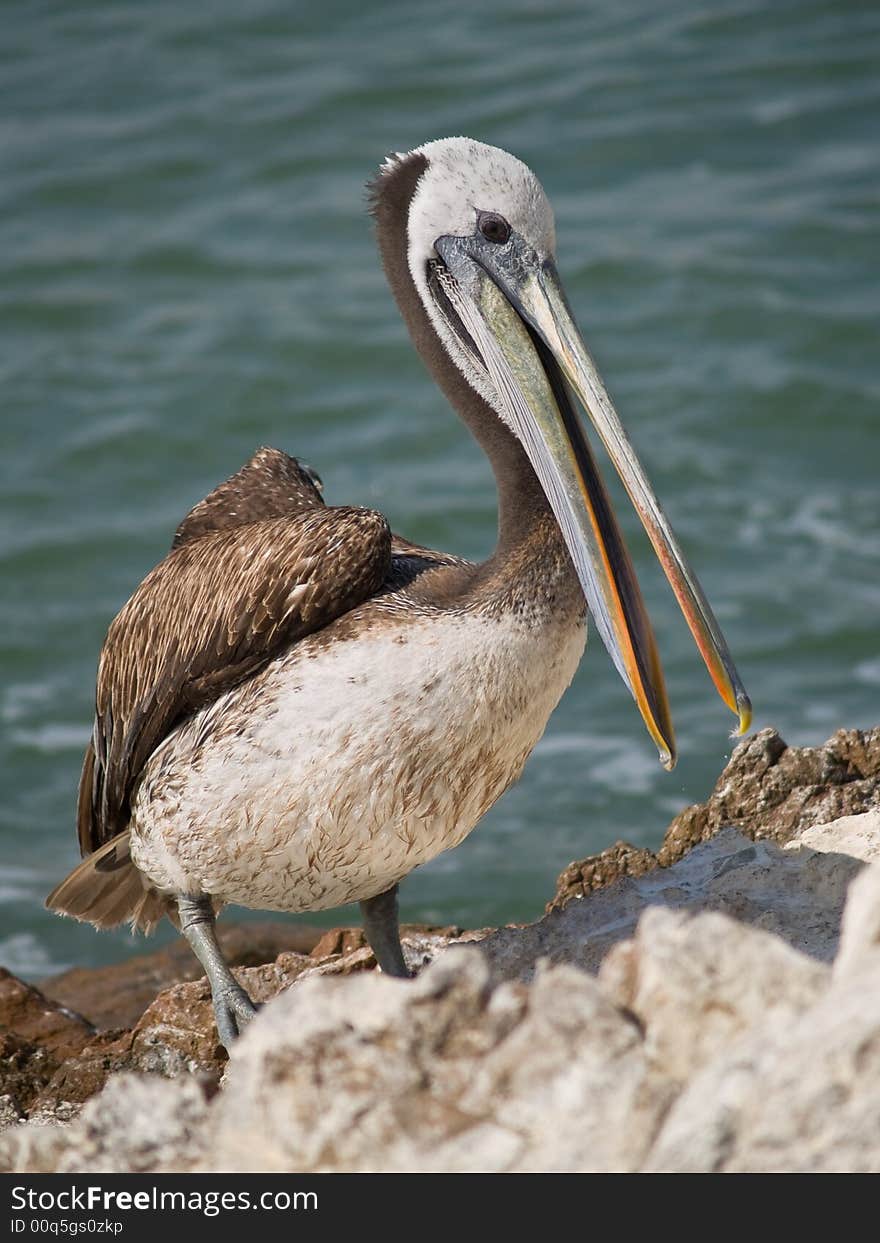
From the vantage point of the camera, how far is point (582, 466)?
4465 mm

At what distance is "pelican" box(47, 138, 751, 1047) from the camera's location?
14.0 ft

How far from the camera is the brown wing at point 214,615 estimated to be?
176 inches

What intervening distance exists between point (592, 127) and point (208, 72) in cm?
407

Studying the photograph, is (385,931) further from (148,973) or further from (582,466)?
(148,973)

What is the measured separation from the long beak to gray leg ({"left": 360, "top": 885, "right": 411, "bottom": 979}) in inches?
43.9

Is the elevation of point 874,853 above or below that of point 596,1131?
below

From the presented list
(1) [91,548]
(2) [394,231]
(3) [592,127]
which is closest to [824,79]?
(3) [592,127]

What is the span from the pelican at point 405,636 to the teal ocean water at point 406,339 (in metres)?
3.08

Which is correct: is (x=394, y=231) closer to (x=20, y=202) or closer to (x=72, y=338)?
(x=72, y=338)

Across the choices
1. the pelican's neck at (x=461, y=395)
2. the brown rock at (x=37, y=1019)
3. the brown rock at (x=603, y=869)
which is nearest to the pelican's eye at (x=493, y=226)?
the pelican's neck at (x=461, y=395)

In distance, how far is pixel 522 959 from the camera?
4.46m

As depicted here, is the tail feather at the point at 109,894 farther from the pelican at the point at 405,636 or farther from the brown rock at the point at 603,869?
the brown rock at the point at 603,869

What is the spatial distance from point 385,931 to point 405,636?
3.81 ft

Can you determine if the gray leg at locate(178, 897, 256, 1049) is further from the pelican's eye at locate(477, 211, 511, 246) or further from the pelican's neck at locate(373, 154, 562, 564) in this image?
the pelican's eye at locate(477, 211, 511, 246)
